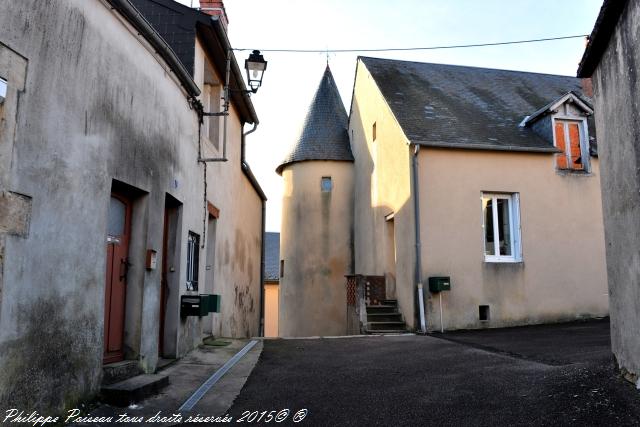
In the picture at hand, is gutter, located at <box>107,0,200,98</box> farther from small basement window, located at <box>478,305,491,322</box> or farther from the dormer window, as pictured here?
the dormer window

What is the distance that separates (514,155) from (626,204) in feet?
26.8

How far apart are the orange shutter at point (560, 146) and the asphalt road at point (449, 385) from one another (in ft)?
17.1

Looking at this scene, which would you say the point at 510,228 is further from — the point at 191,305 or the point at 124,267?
the point at 124,267

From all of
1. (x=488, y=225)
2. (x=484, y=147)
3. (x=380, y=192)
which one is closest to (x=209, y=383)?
(x=488, y=225)

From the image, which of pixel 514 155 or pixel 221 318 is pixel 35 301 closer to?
pixel 221 318

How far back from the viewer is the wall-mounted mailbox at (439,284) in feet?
38.1

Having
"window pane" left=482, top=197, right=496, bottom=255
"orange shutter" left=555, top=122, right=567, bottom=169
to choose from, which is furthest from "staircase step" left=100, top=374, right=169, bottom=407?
"orange shutter" left=555, top=122, right=567, bottom=169

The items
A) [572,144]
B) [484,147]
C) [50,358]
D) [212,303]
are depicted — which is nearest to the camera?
[50,358]

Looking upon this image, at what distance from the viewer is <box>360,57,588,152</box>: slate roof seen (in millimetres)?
12758

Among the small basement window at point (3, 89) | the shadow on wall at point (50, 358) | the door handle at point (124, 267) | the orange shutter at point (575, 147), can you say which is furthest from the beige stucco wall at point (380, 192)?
the small basement window at point (3, 89)

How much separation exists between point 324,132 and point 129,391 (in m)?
15.8

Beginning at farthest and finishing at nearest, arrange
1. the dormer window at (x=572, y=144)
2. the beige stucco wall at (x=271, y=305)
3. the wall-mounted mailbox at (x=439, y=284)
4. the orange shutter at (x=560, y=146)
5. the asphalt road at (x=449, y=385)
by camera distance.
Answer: the beige stucco wall at (x=271, y=305) → the dormer window at (x=572, y=144) → the orange shutter at (x=560, y=146) → the wall-mounted mailbox at (x=439, y=284) → the asphalt road at (x=449, y=385)

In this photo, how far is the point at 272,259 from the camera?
3391 centimetres

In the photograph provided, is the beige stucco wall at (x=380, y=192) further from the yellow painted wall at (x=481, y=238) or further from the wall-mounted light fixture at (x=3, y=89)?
the wall-mounted light fixture at (x=3, y=89)
